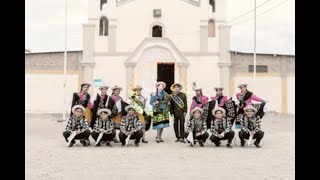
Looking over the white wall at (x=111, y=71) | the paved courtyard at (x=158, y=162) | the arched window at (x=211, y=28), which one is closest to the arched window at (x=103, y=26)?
the white wall at (x=111, y=71)

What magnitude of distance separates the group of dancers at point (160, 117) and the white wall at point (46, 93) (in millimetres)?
13501

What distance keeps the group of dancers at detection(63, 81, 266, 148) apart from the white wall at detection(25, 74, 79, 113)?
44.3 ft

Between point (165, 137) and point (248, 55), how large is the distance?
1284 centimetres

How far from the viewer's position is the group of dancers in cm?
1218

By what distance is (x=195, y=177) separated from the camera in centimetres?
785

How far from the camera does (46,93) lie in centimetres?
2634

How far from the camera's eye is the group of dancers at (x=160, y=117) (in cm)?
1218

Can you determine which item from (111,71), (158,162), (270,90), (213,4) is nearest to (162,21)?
(213,4)

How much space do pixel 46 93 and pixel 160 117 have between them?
47.3 ft

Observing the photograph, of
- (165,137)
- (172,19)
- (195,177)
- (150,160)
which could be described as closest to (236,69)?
(172,19)

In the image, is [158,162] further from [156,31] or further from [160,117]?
[156,31]

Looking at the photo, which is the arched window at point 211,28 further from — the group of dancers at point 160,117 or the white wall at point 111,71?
the group of dancers at point 160,117

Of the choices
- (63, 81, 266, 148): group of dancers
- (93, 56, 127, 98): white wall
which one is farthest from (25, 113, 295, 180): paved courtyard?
(93, 56, 127, 98): white wall
